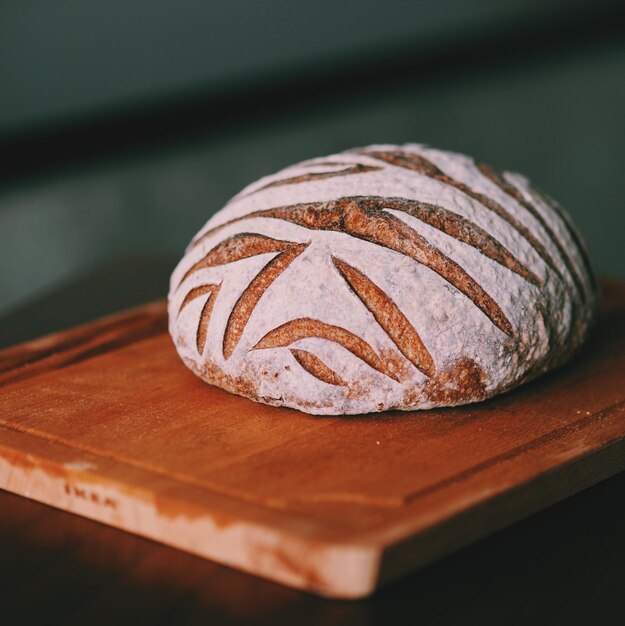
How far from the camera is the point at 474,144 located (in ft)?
13.5

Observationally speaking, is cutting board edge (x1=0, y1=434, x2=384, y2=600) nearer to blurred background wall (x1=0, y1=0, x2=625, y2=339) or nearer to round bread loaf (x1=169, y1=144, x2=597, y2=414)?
round bread loaf (x1=169, y1=144, x2=597, y2=414)

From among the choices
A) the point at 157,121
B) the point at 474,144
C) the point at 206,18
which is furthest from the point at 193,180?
the point at 474,144

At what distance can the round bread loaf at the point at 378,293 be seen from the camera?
137 centimetres

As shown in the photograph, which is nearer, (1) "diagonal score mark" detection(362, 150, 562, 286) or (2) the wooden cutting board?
(2) the wooden cutting board

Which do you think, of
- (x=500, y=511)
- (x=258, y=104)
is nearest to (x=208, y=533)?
(x=500, y=511)

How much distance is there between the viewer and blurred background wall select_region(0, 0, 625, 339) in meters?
3.43

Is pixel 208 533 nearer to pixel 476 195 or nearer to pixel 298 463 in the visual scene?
pixel 298 463

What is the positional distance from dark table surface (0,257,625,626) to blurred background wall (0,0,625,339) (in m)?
2.18

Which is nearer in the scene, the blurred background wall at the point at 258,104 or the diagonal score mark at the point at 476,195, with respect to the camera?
the diagonal score mark at the point at 476,195

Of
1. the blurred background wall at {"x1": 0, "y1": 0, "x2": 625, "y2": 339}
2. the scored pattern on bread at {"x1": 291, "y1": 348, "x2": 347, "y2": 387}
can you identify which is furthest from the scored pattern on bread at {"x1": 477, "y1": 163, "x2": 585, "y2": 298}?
the blurred background wall at {"x1": 0, "y1": 0, "x2": 625, "y2": 339}

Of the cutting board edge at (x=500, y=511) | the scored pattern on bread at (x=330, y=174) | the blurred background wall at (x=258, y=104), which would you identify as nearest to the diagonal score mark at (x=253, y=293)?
the scored pattern on bread at (x=330, y=174)

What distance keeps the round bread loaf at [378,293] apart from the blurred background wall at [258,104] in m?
1.89

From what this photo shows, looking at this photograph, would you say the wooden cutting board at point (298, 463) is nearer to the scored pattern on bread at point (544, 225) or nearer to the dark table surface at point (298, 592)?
the dark table surface at point (298, 592)

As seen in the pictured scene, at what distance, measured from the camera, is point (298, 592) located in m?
1.07
